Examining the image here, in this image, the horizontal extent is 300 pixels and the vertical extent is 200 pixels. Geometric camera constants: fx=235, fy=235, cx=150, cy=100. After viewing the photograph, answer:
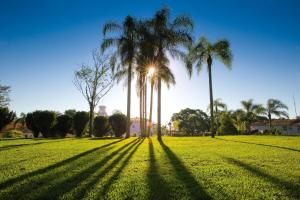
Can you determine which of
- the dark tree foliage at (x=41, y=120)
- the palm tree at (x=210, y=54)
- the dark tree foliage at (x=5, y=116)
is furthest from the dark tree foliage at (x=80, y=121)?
the palm tree at (x=210, y=54)

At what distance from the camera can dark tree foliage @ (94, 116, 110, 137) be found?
29359mm

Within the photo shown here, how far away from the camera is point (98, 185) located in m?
4.65

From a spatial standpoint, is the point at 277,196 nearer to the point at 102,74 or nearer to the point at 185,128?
the point at 102,74

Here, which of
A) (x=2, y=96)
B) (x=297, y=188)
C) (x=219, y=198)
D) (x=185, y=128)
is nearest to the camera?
(x=219, y=198)

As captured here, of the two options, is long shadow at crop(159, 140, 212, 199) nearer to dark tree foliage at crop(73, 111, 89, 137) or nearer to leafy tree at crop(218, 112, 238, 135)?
dark tree foliage at crop(73, 111, 89, 137)

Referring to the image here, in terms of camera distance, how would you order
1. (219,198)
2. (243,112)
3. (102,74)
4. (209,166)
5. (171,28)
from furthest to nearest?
(243,112)
(102,74)
(171,28)
(209,166)
(219,198)

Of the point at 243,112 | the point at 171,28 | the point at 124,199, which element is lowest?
the point at 124,199

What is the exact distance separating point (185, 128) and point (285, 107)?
108 ft

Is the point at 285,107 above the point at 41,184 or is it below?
above

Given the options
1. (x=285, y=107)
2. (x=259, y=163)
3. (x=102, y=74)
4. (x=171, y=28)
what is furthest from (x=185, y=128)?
(x=259, y=163)

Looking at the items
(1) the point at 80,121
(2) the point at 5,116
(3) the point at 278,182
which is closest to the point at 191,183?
(3) the point at 278,182

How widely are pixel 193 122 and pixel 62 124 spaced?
5894 cm

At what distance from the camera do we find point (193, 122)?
269 feet

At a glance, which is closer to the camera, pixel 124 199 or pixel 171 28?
pixel 124 199
